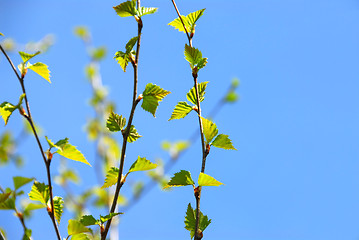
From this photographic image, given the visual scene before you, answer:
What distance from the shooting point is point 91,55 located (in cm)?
269

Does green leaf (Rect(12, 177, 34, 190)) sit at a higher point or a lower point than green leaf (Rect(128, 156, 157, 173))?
lower

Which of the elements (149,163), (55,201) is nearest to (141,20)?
(149,163)

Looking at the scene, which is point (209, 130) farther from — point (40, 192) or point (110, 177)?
point (40, 192)

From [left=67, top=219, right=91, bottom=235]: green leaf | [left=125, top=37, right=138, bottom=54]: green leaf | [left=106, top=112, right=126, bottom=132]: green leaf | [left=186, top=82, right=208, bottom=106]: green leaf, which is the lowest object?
[left=67, top=219, right=91, bottom=235]: green leaf

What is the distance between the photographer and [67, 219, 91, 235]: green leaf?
1.95 feet

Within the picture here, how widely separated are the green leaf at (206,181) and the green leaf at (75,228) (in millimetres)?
232

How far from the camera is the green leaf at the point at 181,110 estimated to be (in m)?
0.69

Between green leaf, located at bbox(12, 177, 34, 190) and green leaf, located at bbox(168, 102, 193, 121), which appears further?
green leaf, located at bbox(168, 102, 193, 121)

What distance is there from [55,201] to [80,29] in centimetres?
247

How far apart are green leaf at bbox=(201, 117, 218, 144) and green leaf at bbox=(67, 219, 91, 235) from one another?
0.29 metres

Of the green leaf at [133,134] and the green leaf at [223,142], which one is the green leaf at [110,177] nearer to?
the green leaf at [133,134]

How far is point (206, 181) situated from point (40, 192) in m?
0.31

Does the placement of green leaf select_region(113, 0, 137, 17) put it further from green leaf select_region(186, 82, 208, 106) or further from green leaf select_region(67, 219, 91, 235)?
green leaf select_region(67, 219, 91, 235)

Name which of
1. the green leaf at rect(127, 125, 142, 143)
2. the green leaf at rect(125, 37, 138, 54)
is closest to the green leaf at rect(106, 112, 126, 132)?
the green leaf at rect(127, 125, 142, 143)
